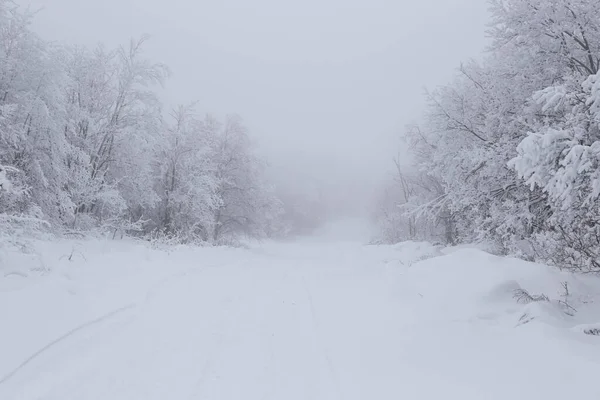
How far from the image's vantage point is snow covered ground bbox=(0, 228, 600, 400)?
365 centimetres

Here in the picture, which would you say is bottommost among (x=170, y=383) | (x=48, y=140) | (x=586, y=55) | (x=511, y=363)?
(x=170, y=383)

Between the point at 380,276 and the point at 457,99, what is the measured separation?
6820 millimetres

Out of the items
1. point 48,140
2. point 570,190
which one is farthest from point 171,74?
point 570,190

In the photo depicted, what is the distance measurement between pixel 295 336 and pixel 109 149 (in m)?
15.4

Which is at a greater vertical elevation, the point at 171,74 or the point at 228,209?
the point at 171,74

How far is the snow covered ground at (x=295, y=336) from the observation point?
3646mm

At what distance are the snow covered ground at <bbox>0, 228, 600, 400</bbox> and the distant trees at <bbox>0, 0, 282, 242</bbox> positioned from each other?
91.6 inches

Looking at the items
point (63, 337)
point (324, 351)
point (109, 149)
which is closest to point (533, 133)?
point (324, 351)

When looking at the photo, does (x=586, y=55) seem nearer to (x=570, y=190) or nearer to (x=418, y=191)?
(x=570, y=190)

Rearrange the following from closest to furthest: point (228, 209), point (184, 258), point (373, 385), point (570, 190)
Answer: point (373, 385) → point (570, 190) → point (184, 258) → point (228, 209)

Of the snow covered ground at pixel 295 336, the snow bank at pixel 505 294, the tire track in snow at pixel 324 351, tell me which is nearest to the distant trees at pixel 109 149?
the snow covered ground at pixel 295 336

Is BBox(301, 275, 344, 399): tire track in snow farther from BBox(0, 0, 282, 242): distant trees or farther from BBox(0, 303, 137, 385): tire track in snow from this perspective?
BBox(0, 0, 282, 242): distant trees

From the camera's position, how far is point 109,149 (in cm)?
1686

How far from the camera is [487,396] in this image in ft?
11.5
